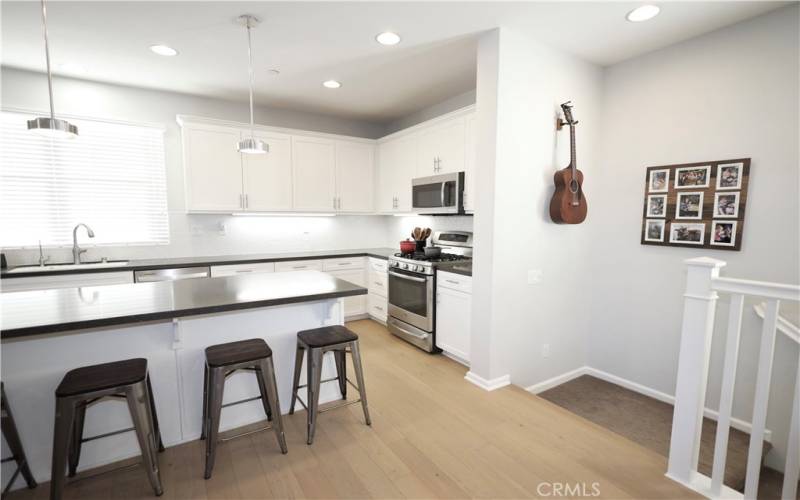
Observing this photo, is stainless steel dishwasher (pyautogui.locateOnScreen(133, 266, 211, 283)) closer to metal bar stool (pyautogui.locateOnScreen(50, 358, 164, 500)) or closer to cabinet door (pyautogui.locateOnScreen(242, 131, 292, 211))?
cabinet door (pyautogui.locateOnScreen(242, 131, 292, 211))

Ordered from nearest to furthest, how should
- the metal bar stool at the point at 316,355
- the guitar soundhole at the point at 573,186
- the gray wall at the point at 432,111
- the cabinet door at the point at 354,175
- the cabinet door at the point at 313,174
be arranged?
the metal bar stool at the point at 316,355 → the guitar soundhole at the point at 573,186 → the gray wall at the point at 432,111 → the cabinet door at the point at 313,174 → the cabinet door at the point at 354,175

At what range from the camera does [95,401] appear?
5.69 feet

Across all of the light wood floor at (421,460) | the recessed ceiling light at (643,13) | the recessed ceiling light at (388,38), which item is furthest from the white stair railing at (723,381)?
the recessed ceiling light at (388,38)

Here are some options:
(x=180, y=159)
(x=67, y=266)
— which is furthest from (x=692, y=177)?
(x=67, y=266)

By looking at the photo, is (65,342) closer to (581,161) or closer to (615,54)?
(581,161)

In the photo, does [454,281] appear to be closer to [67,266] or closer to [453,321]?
[453,321]

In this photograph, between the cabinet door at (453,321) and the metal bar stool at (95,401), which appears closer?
the metal bar stool at (95,401)

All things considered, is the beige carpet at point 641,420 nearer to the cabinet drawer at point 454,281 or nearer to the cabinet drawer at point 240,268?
the cabinet drawer at point 454,281

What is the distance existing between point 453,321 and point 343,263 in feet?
5.98

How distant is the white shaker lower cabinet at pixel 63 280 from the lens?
3.02m

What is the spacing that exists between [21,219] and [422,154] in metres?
3.99

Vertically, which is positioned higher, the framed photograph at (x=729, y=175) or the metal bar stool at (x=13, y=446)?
the framed photograph at (x=729, y=175)

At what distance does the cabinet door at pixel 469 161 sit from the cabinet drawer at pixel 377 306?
64.2 inches

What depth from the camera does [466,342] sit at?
3199mm
